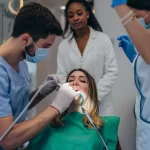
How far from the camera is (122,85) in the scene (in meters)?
2.67

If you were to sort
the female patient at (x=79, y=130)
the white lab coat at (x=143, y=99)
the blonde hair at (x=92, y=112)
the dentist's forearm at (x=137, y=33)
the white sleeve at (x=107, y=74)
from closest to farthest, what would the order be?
the dentist's forearm at (x=137, y=33), the white lab coat at (x=143, y=99), the female patient at (x=79, y=130), the blonde hair at (x=92, y=112), the white sleeve at (x=107, y=74)

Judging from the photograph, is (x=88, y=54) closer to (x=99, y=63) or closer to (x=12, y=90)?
(x=99, y=63)

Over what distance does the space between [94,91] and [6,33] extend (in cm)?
108

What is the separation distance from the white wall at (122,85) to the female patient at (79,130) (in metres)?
1.04

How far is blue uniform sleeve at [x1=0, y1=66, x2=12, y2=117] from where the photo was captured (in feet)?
3.69

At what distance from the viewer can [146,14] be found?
112cm

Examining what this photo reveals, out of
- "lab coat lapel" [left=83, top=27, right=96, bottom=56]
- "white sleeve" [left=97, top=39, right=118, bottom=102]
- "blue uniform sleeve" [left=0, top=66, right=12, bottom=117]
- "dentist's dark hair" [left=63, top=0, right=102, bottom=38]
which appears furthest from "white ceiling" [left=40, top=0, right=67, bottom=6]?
"blue uniform sleeve" [left=0, top=66, right=12, bottom=117]

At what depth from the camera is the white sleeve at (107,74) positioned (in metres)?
2.05

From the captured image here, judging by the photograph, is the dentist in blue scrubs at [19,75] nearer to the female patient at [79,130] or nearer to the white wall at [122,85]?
the female patient at [79,130]

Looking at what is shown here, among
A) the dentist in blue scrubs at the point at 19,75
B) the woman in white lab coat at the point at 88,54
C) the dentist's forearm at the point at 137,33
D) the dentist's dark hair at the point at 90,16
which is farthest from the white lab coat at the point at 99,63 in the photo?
the dentist's forearm at the point at 137,33

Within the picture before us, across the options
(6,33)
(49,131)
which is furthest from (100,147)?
(6,33)

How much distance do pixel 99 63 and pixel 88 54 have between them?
12 cm

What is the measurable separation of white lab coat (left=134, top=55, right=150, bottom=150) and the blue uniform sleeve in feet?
1.92

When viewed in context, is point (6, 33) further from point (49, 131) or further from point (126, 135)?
point (126, 135)
